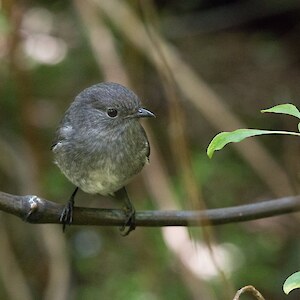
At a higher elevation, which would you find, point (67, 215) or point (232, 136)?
point (232, 136)

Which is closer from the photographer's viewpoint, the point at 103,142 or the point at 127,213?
the point at 127,213

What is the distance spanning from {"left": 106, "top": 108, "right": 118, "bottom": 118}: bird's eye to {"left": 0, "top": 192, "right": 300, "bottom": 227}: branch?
2.00 ft

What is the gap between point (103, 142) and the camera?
3055 mm

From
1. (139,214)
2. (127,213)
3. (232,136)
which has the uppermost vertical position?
(232,136)

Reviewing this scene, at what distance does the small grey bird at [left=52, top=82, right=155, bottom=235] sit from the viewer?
117 inches

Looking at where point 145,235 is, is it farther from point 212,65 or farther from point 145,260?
point 212,65

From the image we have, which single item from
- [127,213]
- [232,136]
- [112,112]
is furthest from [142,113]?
[232,136]

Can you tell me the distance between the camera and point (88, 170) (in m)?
2.95

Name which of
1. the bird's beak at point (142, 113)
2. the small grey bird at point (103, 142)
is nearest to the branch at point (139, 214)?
the small grey bird at point (103, 142)

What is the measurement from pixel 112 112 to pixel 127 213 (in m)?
0.60

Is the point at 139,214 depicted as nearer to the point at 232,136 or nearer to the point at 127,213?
the point at 127,213

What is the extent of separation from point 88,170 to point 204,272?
1602 millimetres

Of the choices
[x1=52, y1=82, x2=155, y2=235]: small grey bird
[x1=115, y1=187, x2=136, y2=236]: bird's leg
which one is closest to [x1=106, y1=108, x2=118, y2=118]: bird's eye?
[x1=52, y1=82, x2=155, y2=235]: small grey bird

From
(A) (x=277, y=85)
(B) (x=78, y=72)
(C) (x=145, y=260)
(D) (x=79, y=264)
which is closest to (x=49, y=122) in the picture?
(B) (x=78, y=72)
